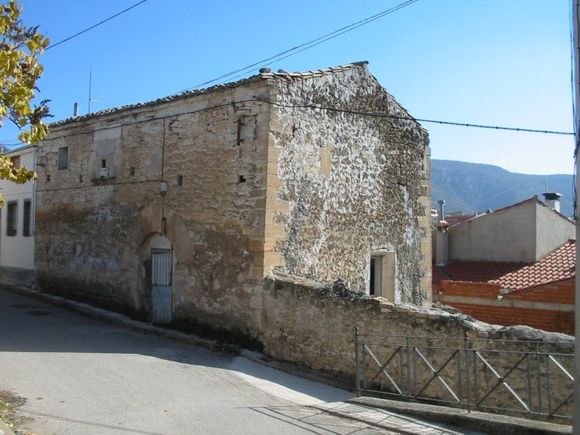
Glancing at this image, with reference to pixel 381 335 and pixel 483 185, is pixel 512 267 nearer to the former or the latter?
pixel 381 335

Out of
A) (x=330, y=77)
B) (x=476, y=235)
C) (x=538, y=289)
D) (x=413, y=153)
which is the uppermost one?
(x=330, y=77)

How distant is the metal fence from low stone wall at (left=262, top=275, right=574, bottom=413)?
0.01 meters

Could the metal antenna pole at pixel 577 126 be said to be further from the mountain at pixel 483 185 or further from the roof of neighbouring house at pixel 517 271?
the mountain at pixel 483 185

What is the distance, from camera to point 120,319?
1194 centimetres

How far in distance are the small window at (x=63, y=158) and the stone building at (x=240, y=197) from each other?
0.09ft

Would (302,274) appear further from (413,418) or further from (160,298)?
(413,418)

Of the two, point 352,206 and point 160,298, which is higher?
point 352,206

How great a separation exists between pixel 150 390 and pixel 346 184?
6.20 metres

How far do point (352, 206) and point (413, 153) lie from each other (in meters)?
3.10

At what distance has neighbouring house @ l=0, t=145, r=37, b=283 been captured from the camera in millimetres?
16562

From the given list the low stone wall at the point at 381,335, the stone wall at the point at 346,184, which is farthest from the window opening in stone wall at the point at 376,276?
the low stone wall at the point at 381,335

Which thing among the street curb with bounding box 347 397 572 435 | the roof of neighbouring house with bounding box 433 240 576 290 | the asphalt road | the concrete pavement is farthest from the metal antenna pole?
the roof of neighbouring house with bounding box 433 240 576 290

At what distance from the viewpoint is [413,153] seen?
13789mm

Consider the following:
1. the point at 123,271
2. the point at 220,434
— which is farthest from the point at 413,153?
the point at 220,434
